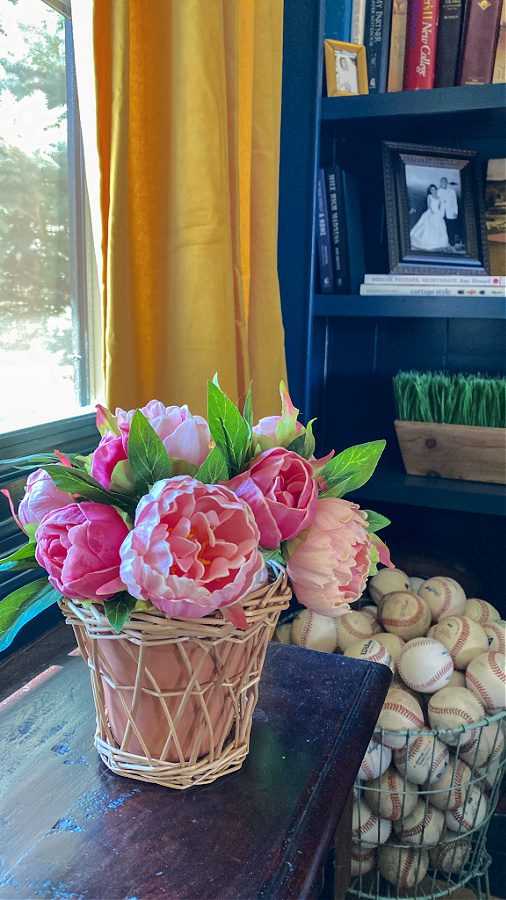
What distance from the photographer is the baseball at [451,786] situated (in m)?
1.21

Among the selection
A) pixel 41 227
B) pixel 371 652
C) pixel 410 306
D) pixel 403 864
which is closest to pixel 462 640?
pixel 371 652

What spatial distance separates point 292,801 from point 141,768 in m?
0.13

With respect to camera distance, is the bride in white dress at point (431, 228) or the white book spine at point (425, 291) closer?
the white book spine at point (425, 291)

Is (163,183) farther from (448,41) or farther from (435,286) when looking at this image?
(448,41)

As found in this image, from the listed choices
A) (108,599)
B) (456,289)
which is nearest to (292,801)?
(108,599)

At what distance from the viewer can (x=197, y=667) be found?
576 millimetres

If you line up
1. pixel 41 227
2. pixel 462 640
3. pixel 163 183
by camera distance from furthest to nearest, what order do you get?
1. pixel 462 640
2. pixel 41 227
3. pixel 163 183

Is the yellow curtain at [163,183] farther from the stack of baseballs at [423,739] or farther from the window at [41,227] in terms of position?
the stack of baseballs at [423,739]

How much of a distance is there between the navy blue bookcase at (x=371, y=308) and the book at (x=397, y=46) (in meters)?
0.09

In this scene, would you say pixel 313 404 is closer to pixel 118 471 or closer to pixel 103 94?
pixel 103 94

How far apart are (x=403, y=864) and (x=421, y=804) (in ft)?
0.37

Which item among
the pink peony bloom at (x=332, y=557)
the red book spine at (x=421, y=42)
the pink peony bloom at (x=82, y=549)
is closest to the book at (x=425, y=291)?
the red book spine at (x=421, y=42)

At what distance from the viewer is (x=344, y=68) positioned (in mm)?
1495

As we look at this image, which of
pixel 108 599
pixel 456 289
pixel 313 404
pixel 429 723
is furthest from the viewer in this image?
pixel 313 404
